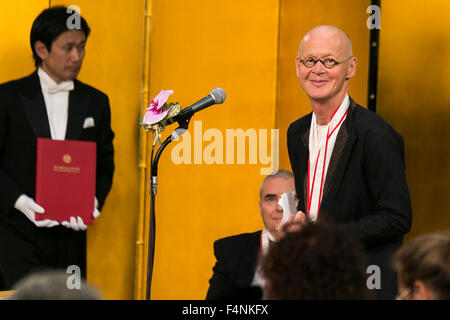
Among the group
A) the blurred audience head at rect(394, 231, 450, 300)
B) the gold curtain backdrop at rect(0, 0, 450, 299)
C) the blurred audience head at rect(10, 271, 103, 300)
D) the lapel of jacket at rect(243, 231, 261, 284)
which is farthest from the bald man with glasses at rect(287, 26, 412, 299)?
the gold curtain backdrop at rect(0, 0, 450, 299)

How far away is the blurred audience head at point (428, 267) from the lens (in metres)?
1.80

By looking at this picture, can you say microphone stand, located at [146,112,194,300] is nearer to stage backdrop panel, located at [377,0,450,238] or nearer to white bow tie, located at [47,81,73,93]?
stage backdrop panel, located at [377,0,450,238]

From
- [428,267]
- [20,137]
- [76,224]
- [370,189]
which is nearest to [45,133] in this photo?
[20,137]

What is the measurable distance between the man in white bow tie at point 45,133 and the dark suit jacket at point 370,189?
195 centimetres

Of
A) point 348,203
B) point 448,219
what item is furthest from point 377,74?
point 348,203

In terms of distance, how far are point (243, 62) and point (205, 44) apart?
270 millimetres

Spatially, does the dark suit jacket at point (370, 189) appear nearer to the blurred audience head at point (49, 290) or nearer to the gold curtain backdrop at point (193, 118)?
the blurred audience head at point (49, 290)

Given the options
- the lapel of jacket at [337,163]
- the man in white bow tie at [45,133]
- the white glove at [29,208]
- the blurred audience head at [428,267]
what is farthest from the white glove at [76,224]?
the blurred audience head at [428,267]

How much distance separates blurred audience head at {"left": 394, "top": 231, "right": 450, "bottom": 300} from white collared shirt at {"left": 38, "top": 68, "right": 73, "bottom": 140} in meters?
3.02

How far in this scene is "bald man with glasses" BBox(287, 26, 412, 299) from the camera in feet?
9.05

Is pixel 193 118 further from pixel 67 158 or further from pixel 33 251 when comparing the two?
pixel 33 251

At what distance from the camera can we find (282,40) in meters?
5.17

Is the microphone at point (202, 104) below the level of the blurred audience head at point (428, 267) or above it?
above
